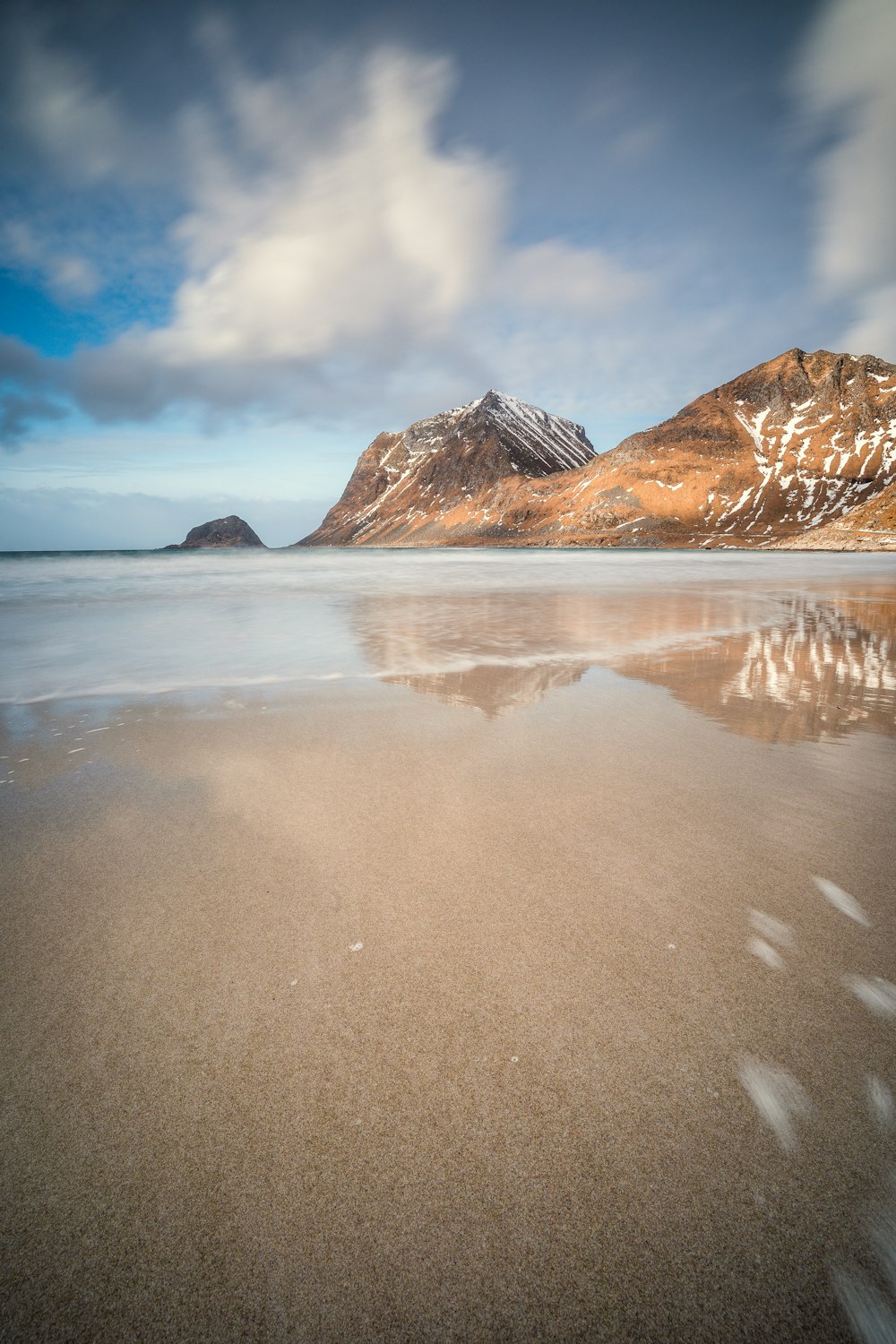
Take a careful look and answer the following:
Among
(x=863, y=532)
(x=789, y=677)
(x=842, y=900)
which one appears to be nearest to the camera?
(x=842, y=900)

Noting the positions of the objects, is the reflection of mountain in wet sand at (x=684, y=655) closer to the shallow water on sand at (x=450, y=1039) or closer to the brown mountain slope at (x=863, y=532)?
the shallow water on sand at (x=450, y=1039)

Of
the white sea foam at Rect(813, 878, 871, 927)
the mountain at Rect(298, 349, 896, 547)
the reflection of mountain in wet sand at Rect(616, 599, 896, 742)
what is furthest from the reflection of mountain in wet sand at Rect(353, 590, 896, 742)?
the mountain at Rect(298, 349, 896, 547)

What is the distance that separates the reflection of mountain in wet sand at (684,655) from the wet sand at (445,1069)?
2572 mm

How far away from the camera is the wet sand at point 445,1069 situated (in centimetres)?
132

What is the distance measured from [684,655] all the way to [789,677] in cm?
176

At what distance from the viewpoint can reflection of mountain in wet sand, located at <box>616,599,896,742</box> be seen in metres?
5.47

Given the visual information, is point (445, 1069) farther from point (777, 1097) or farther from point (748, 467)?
point (748, 467)

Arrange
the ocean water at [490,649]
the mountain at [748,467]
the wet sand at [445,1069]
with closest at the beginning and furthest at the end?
the wet sand at [445,1069]
the ocean water at [490,649]
the mountain at [748,467]

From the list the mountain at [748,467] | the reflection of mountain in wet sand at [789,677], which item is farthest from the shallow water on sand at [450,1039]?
the mountain at [748,467]

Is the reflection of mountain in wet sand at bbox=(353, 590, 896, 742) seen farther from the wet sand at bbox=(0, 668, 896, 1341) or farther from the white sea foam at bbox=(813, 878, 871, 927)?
the wet sand at bbox=(0, 668, 896, 1341)

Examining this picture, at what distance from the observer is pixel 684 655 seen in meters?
8.84

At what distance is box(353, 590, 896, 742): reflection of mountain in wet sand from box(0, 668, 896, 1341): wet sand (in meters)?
2.57

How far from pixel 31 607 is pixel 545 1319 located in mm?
20833

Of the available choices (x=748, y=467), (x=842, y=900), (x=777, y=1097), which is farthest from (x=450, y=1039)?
(x=748, y=467)
